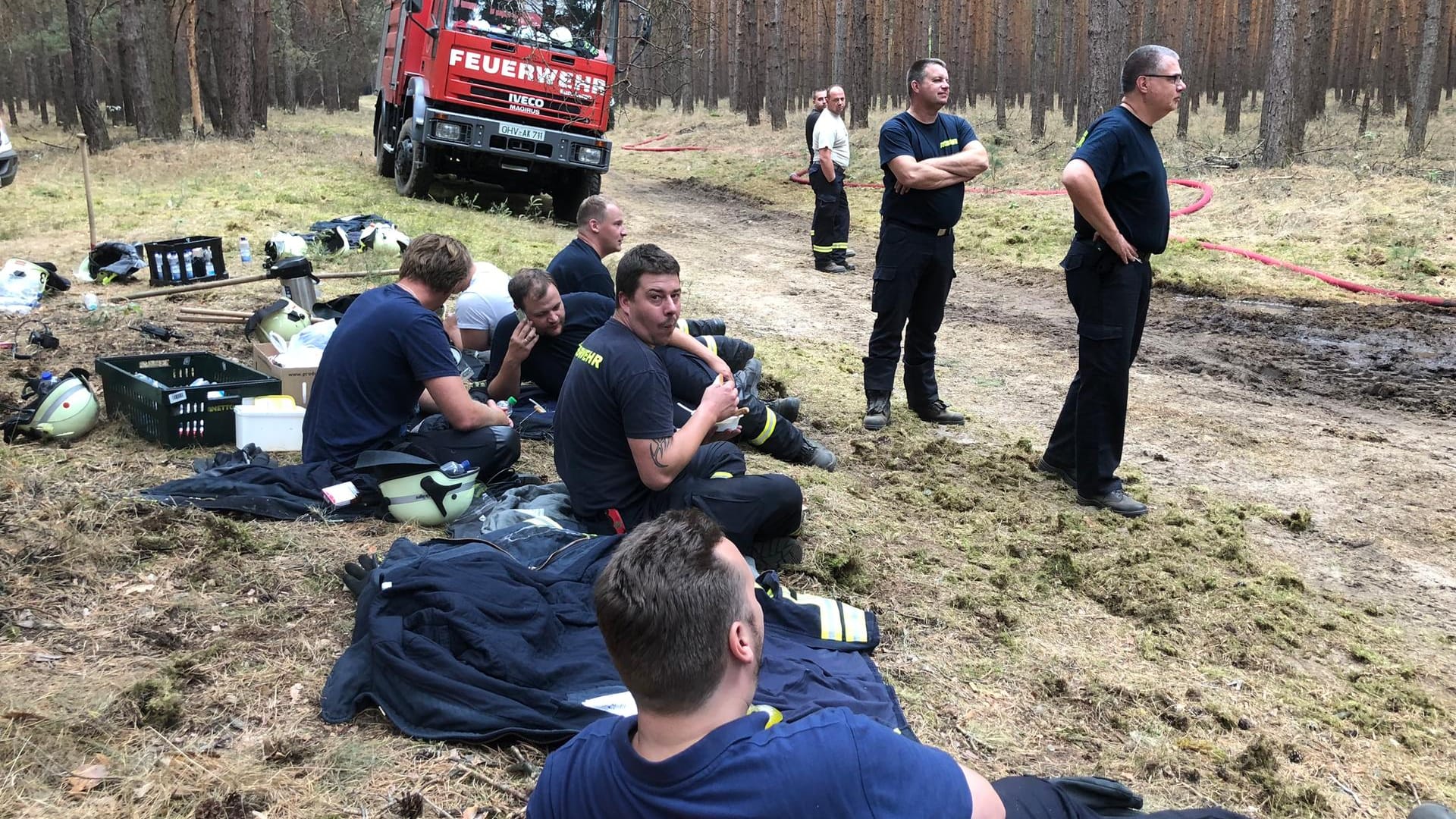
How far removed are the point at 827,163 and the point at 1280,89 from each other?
7927mm

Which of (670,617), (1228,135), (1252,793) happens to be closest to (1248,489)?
(1252,793)

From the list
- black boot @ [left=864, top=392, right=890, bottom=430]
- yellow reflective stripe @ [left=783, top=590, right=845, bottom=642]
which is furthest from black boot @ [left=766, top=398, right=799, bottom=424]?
yellow reflective stripe @ [left=783, top=590, right=845, bottom=642]

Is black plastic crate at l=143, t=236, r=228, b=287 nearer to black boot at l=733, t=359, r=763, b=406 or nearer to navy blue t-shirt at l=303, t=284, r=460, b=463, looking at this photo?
navy blue t-shirt at l=303, t=284, r=460, b=463

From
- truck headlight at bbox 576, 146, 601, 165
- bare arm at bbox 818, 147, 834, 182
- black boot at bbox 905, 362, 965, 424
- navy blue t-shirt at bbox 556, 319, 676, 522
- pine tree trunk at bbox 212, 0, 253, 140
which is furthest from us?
pine tree trunk at bbox 212, 0, 253, 140

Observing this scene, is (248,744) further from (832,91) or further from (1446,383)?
(832,91)

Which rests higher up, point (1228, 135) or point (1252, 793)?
point (1228, 135)

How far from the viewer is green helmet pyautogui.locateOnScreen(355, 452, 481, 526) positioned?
4.46m

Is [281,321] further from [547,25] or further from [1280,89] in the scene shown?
[1280,89]

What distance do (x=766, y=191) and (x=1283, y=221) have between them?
28.8ft

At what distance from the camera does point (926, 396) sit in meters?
6.43

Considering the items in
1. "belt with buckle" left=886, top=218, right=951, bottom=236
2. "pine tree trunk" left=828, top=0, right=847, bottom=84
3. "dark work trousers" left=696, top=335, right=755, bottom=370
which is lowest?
"dark work trousers" left=696, top=335, right=755, bottom=370

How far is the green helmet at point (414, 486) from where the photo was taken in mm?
4461

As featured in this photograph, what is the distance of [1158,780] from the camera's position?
10.0ft

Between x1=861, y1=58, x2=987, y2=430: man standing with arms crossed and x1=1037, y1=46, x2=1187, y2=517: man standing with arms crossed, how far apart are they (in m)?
0.98
